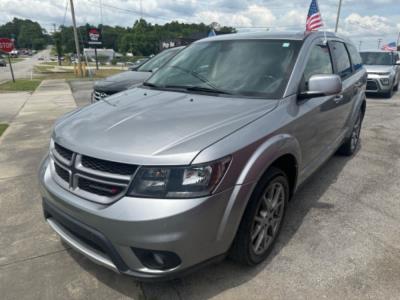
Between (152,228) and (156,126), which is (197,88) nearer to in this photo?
(156,126)

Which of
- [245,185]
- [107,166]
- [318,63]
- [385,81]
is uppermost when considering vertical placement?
[318,63]

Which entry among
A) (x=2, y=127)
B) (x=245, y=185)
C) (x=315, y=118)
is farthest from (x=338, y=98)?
(x=2, y=127)

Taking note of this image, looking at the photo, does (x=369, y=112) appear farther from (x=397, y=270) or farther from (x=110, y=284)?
(x=110, y=284)

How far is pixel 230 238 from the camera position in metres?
2.13

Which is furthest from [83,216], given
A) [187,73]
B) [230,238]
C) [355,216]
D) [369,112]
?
[369,112]

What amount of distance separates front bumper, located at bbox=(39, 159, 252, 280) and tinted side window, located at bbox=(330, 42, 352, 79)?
2594 mm

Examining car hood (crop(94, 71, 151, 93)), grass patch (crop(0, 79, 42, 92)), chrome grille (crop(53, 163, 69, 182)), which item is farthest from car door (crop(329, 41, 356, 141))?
grass patch (crop(0, 79, 42, 92))

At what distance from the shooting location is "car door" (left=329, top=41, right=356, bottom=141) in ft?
12.6

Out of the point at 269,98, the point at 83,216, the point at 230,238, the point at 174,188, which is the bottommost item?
the point at 230,238

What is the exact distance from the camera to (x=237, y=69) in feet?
9.91

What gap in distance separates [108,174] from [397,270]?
2322 mm

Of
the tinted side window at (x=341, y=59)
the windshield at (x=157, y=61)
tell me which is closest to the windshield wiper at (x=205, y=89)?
the tinted side window at (x=341, y=59)

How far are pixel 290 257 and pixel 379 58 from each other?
1246 cm

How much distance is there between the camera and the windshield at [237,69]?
9.22 ft
